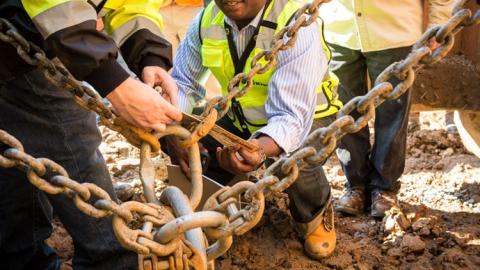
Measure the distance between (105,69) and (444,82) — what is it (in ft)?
8.67

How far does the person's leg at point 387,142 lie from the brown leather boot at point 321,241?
1.38 feet

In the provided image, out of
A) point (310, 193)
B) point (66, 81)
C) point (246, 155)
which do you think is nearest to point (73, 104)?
point (66, 81)

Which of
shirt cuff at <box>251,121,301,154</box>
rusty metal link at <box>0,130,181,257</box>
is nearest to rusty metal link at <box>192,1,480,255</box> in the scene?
rusty metal link at <box>0,130,181,257</box>

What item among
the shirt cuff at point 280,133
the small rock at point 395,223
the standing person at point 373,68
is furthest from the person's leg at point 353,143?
the shirt cuff at point 280,133

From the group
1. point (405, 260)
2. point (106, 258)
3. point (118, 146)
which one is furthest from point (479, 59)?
point (106, 258)

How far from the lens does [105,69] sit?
5.36ft

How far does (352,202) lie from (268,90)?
0.98m

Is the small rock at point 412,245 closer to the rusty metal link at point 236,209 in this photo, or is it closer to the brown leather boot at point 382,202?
the brown leather boot at point 382,202

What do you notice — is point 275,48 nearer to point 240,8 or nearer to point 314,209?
point 240,8

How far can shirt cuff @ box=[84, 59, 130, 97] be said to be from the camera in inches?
64.3

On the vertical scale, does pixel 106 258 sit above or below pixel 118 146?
above

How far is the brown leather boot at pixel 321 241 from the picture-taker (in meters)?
2.85

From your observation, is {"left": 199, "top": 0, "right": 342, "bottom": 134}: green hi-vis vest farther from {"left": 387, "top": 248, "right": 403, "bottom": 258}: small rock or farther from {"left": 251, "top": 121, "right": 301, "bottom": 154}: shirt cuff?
{"left": 387, "top": 248, "right": 403, "bottom": 258}: small rock

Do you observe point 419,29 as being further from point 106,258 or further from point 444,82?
point 106,258
